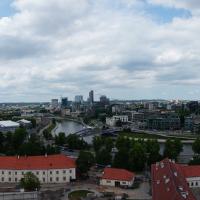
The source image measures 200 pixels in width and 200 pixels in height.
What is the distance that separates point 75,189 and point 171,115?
8265 cm

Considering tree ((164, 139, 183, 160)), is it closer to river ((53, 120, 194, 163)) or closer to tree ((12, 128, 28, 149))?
river ((53, 120, 194, 163))

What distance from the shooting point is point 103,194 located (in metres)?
36.3

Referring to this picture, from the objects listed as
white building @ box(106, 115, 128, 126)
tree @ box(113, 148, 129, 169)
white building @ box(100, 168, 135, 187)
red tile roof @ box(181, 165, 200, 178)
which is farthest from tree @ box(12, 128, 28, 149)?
white building @ box(106, 115, 128, 126)

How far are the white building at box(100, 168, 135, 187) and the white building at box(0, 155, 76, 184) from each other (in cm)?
368

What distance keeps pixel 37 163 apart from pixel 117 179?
808cm

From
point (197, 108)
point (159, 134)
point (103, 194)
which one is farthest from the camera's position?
point (197, 108)

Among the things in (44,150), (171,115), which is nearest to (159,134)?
(171,115)

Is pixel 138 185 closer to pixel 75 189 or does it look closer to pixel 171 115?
pixel 75 189

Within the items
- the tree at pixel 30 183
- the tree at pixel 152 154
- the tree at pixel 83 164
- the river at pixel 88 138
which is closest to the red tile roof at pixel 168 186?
the tree at pixel 30 183

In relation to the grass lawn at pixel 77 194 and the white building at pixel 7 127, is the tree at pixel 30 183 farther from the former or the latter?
the white building at pixel 7 127

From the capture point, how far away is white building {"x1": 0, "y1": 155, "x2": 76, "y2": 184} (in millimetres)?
41719

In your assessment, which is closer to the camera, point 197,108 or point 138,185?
point 138,185

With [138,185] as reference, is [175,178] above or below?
above

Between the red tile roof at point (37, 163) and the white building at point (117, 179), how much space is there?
3815 mm
